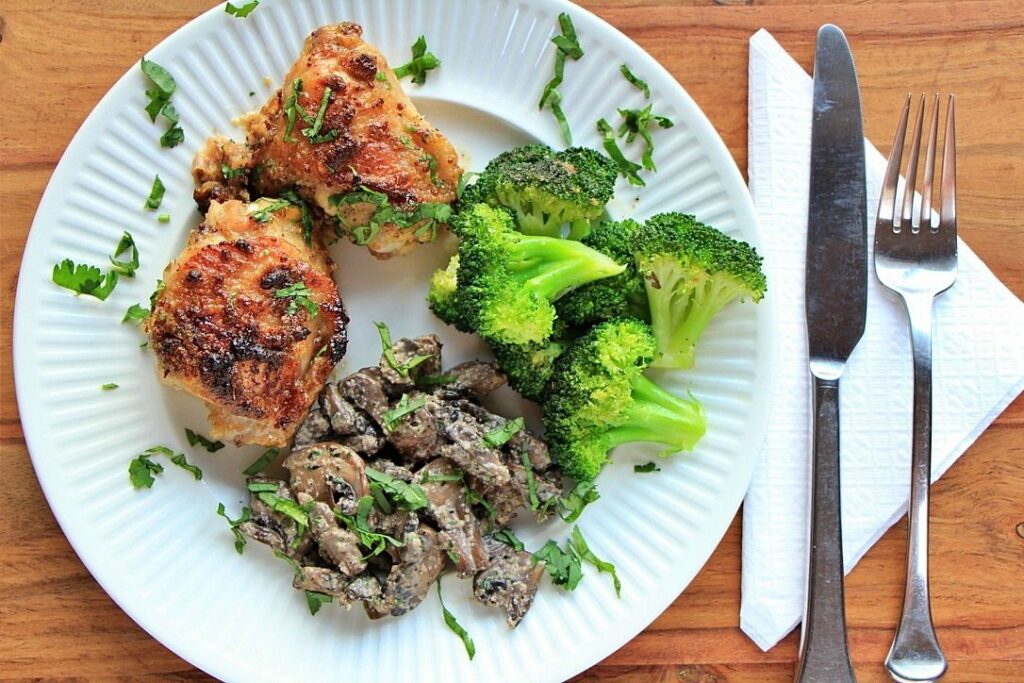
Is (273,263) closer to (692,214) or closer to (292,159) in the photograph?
(292,159)

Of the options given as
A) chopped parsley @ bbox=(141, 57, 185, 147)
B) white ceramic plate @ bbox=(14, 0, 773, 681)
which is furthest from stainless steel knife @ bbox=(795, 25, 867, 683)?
chopped parsley @ bbox=(141, 57, 185, 147)

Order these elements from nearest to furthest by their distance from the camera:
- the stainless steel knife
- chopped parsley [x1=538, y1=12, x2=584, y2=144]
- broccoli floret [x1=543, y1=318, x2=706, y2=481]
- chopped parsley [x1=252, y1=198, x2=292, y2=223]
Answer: chopped parsley [x1=252, y1=198, x2=292, y2=223] < broccoli floret [x1=543, y1=318, x2=706, y2=481] < chopped parsley [x1=538, y1=12, x2=584, y2=144] < the stainless steel knife

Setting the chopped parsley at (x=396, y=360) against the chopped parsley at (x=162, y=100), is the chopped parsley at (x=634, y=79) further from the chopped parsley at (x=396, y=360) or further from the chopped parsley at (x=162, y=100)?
the chopped parsley at (x=162, y=100)

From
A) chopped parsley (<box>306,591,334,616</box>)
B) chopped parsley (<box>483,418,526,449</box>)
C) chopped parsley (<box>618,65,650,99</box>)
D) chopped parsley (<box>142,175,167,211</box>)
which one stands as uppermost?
chopped parsley (<box>618,65,650,99</box>)

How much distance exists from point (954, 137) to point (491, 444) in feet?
6.22

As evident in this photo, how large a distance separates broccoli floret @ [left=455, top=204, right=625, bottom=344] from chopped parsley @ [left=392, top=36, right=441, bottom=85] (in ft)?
1.66

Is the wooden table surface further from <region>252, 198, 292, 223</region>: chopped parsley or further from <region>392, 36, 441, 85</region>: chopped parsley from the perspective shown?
<region>252, 198, 292, 223</region>: chopped parsley

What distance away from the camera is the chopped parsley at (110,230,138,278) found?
249 centimetres

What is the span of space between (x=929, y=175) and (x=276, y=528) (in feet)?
7.94

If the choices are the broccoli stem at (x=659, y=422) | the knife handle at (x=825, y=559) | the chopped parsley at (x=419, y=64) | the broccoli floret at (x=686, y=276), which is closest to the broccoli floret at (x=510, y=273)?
the broccoli floret at (x=686, y=276)

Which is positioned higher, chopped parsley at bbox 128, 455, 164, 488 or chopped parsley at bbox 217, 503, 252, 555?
chopped parsley at bbox 128, 455, 164, 488

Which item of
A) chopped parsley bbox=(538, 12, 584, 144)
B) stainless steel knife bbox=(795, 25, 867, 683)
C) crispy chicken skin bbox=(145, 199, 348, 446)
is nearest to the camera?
crispy chicken skin bbox=(145, 199, 348, 446)

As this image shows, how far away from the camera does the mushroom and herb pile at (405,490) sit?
2.42 meters

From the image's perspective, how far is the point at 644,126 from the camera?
8.55ft
